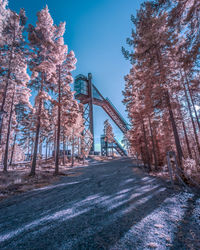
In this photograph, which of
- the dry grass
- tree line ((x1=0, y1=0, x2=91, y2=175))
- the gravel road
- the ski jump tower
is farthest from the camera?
the ski jump tower

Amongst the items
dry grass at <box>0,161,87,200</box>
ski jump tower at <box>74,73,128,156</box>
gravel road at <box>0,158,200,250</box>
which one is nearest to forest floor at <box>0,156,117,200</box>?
dry grass at <box>0,161,87,200</box>

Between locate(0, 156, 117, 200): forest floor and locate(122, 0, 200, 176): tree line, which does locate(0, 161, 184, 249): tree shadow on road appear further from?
locate(122, 0, 200, 176): tree line

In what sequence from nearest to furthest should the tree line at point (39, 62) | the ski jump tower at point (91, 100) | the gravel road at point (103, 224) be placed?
the gravel road at point (103, 224), the tree line at point (39, 62), the ski jump tower at point (91, 100)

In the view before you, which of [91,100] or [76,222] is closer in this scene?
[76,222]

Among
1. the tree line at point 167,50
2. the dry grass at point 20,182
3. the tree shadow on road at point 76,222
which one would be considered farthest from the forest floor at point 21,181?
the tree line at point 167,50

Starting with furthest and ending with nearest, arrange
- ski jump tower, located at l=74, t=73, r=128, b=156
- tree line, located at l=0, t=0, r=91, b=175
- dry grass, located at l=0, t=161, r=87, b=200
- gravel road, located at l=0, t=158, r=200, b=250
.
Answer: ski jump tower, located at l=74, t=73, r=128, b=156 → tree line, located at l=0, t=0, r=91, b=175 → dry grass, located at l=0, t=161, r=87, b=200 → gravel road, located at l=0, t=158, r=200, b=250

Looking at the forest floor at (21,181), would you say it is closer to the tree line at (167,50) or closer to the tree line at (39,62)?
the tree line at (39,62)

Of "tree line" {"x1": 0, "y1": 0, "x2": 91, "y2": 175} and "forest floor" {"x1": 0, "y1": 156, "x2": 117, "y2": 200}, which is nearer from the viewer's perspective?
"forest floor" {"x1": 0, "y1": 156, "x2": 117, "y2": 200}

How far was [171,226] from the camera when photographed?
108 inches

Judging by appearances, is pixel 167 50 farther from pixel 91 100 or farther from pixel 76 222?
pixel 91 100

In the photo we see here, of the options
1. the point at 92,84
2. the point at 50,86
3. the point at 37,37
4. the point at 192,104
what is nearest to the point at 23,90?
the point at 50,86

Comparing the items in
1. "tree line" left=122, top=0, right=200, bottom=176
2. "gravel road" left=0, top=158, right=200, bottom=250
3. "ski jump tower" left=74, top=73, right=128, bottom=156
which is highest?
"ski jump tower" left=74, top=73, right=128, bottom=156

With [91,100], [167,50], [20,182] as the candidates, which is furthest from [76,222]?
[91,100]

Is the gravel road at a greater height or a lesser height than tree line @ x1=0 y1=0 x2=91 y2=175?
lesser
